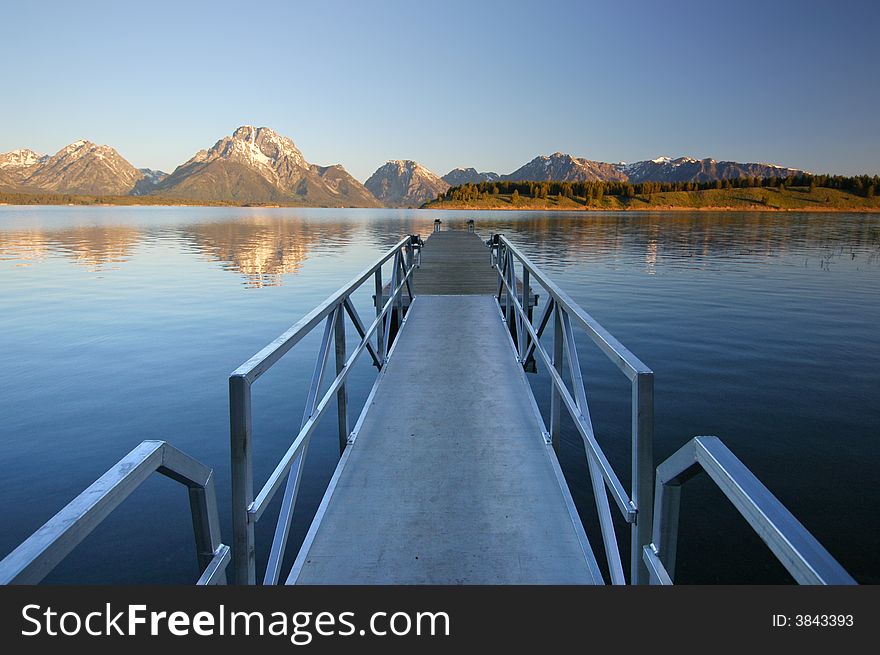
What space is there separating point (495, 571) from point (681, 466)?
179 cm

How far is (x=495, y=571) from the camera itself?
11.6ft

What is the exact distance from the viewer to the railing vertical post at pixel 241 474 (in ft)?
9.35

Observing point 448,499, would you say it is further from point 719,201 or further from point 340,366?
point 719,201

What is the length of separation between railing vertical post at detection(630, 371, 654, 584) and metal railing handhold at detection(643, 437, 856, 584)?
18 cm

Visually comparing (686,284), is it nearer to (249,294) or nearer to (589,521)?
(249,294)

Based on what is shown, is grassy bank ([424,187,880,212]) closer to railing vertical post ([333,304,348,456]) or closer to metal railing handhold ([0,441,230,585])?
railing vertical post ([333,304,348,456])

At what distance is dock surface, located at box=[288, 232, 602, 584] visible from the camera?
359cm

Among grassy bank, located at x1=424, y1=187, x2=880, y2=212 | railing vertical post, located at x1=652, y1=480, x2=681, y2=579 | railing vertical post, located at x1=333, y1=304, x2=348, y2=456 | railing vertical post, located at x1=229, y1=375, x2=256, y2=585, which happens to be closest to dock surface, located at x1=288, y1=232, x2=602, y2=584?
railing vertical post, located at x1=333, y1=304, x2=348, y2=456

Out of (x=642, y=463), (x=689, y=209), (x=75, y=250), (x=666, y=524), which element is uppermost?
(x=689, y=209)

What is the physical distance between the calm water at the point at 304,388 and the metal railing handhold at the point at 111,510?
135 inches

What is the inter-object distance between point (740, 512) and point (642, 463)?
121cm

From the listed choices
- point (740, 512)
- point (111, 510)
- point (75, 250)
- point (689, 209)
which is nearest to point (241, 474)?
point (111, 510)

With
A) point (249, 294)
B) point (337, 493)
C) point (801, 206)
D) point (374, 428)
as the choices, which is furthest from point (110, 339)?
point (801, 206)

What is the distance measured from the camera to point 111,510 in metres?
1.55
